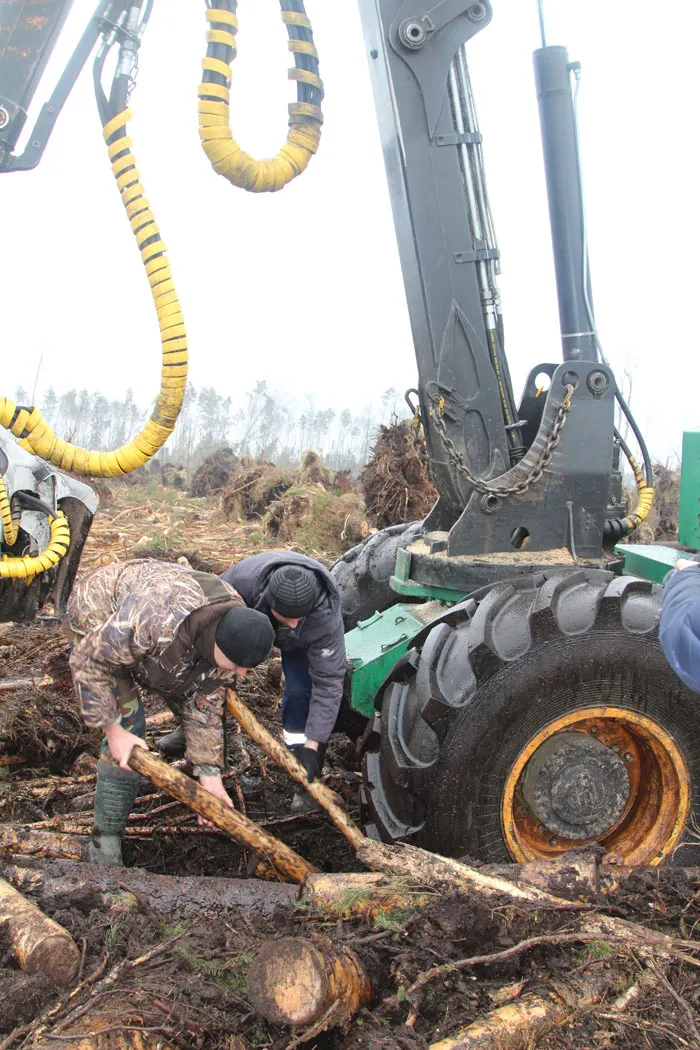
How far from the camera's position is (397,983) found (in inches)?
102

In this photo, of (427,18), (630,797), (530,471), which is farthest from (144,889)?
(427,18)

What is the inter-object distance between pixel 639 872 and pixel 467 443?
87.1 inches

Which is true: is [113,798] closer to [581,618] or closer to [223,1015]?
[223,1015]

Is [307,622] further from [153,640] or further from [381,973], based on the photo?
[381,973]

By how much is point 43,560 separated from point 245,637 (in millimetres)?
2151

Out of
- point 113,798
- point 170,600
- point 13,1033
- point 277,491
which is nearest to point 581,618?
point 170,600

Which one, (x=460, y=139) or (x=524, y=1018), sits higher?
(x=460, y=139)

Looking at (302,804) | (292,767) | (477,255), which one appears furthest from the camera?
(302,804)

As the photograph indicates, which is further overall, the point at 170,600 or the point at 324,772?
the point at 324,772

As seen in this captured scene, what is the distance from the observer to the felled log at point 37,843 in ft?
11.1

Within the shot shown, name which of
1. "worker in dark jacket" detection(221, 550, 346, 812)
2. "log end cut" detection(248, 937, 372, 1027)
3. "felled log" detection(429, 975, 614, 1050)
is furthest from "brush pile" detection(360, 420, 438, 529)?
"log end cut" detection(248, 937, 372, 1027)

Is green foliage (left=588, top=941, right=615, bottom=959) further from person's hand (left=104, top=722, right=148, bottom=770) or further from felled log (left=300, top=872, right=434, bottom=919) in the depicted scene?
person's hand (left=104, top=722, right=148, bottom=770)

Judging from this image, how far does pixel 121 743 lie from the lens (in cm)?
348

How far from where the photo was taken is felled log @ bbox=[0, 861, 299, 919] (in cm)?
298
